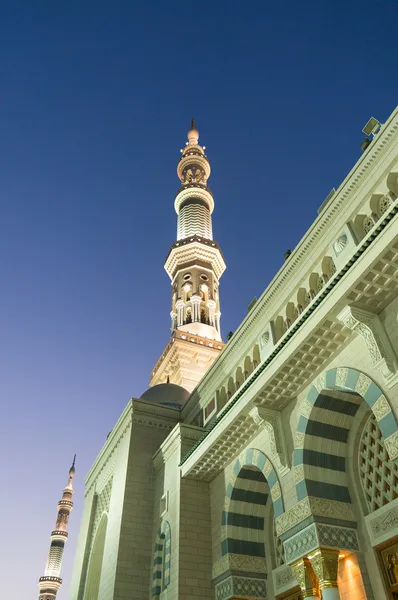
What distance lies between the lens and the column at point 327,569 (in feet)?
25.5

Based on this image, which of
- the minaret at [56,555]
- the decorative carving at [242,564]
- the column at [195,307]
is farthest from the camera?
the minaret at [56,555]

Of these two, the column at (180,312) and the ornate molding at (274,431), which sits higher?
the column at (180,312)

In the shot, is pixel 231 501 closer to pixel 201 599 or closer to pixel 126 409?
pixel 201 599

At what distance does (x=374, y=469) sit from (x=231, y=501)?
3862 mm

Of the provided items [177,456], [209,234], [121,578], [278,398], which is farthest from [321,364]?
[209,234]

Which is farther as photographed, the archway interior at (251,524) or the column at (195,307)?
the column at (195,307)

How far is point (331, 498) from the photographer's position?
8578mm

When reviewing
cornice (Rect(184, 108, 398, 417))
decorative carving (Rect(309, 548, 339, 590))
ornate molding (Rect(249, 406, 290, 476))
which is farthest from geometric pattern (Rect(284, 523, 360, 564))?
cornice (Rect(184, 108, 398, 417))

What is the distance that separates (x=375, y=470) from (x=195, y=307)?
1786 centimetres

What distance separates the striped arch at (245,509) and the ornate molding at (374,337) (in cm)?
385

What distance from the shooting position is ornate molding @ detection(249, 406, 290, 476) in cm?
940

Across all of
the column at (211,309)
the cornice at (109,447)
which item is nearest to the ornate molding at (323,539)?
the cornice at (109,447)

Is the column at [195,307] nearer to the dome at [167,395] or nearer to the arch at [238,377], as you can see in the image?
the dome at [167,395]

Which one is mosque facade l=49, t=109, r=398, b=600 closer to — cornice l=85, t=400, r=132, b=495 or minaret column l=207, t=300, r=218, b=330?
cornice l=85, t=400, r=132, b=495
